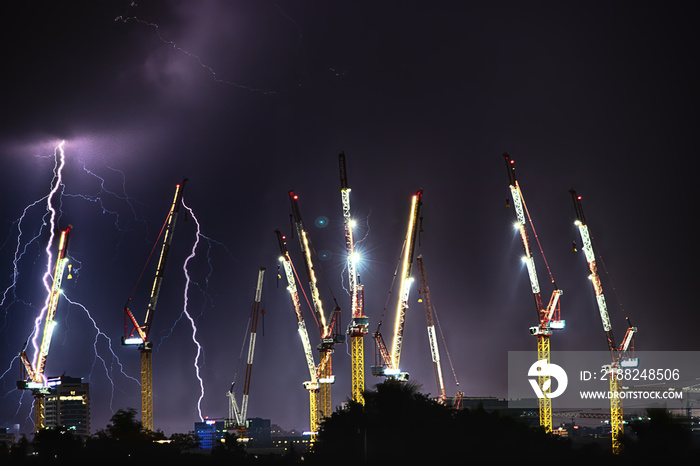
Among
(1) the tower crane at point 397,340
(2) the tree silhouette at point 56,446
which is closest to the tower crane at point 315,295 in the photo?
(1) the tower crane at point 397,340

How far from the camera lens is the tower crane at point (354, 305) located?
14750cm

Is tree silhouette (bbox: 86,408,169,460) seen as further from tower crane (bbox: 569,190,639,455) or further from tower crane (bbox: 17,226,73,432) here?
tower crane (bbox: 569,190,639,455)

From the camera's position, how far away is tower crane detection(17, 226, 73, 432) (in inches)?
6491

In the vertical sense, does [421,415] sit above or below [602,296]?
below

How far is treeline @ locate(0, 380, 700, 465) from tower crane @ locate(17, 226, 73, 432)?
6511cm

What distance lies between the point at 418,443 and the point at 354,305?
67.9 meters

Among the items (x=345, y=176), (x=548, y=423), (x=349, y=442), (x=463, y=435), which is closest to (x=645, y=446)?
(x=463, y=435)

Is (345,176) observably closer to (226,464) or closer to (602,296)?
(602,296)

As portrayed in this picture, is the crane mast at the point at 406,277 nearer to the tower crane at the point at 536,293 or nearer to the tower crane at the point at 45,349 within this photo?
the tower crane at the point at 536,293

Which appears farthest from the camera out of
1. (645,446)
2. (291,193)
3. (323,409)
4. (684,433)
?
(323,409)

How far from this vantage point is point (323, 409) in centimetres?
Answer: 17800

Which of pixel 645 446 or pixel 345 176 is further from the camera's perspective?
pixel 345 176

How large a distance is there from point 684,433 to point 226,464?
33578mm

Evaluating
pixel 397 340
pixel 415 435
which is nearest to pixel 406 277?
pixel 397 340
